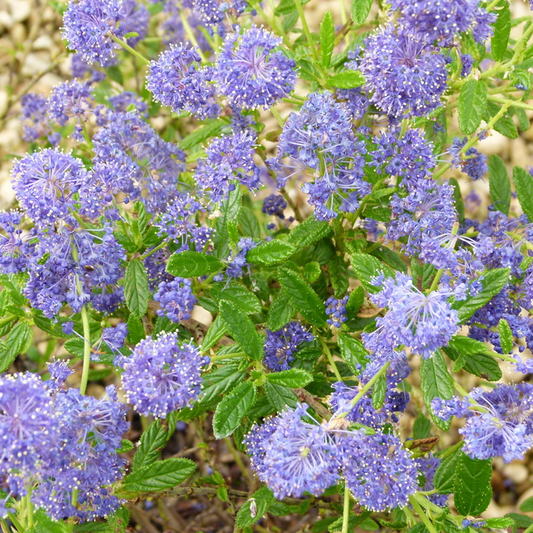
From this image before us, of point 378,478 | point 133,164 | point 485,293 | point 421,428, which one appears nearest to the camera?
point 378,478

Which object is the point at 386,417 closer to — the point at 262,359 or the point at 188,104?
the point at 262,359

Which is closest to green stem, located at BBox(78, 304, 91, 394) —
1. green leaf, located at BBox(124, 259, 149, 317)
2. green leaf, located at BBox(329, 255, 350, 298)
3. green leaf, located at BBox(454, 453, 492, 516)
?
green leaf, located at BBox(124, 259, 149, 317)

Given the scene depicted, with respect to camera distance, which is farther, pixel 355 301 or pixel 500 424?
pixel 355 301

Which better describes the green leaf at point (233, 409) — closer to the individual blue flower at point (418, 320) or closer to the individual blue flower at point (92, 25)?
the individual blue flower at point (418, 320)

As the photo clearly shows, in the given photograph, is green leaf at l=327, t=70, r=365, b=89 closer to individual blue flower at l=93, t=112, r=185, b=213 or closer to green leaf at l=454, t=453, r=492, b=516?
individual blue flower at l=93, t=112, r=185, b=213

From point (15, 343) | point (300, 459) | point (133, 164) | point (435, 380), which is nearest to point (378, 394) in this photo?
point (435, 380)

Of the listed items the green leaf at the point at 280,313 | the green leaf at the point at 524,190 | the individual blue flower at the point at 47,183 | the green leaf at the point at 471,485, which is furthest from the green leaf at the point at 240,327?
the green leaf at the point at 524,190

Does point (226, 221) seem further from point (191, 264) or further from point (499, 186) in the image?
point (499, 186)
